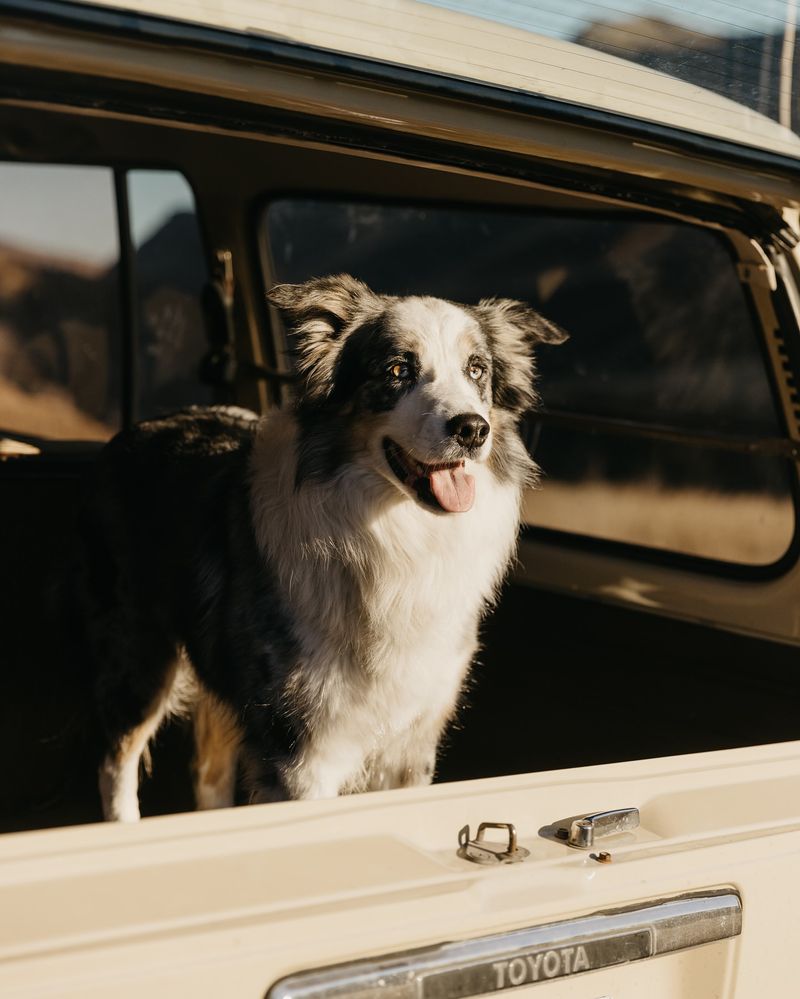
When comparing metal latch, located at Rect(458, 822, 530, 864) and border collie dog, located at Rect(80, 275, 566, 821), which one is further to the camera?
border collie dog, located at Rect(80, 275, 566, 821)

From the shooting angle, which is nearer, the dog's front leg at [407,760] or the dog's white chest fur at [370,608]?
the dog's white chest fur at [370,608]

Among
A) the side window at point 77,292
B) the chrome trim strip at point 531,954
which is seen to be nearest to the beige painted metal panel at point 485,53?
the chrome trim strip at point 531,954

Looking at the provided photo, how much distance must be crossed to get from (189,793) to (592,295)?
2477 mm

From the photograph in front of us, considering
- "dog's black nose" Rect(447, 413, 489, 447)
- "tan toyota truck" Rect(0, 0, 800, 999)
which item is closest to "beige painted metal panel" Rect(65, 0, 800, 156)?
"tan toyota truck" Rect(0, 0, 800, 999)

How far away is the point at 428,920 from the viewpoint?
1.23m

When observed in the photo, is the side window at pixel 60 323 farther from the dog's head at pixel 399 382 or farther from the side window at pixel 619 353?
the dog's head at pixel 399 382

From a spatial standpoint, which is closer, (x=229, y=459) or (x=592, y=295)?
(x=229, y=459)

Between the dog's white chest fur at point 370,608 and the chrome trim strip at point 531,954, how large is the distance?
4.12 feet

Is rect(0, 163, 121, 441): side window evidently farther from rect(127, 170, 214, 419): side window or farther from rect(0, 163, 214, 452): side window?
rect(127, 170, 214, 419): side window

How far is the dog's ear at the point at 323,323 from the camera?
267 centimetres

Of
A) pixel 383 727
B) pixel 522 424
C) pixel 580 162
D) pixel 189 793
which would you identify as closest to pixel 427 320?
pixel 580 162

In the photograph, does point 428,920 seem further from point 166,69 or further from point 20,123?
point 20,123

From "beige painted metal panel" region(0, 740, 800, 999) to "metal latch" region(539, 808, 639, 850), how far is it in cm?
2

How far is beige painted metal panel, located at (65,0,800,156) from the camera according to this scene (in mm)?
1500
